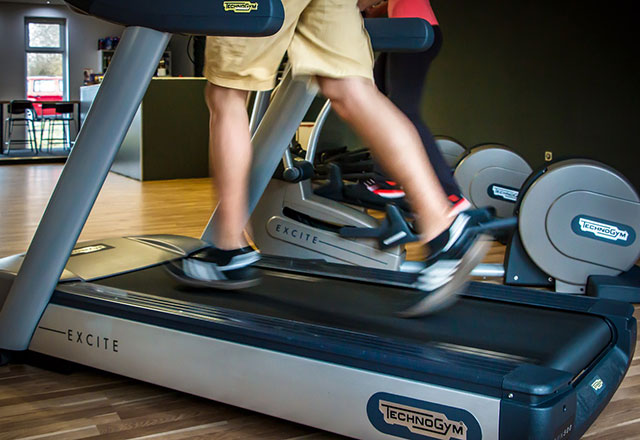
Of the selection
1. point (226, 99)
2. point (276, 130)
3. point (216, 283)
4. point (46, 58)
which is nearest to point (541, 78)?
point (276, 130)

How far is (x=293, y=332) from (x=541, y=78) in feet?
9.64

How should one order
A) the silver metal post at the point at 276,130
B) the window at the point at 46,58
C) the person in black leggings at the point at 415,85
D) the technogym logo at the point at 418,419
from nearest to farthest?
1. the technogym logo at the point at 418,419
2. the silver metal post at the point at 276,130
3. the person in black leggings at the point at 415,85
4. the window at the point at 46,58

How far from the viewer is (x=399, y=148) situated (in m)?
1.54

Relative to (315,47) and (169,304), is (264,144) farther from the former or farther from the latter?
(169,304)

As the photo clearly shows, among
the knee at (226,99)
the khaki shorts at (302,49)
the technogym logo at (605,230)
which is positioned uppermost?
the khaki shorts at (302,49)

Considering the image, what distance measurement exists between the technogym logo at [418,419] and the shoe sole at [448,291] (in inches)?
12.9

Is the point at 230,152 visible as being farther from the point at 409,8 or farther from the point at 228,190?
the point at 409,8

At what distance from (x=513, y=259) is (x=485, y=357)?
1.34m

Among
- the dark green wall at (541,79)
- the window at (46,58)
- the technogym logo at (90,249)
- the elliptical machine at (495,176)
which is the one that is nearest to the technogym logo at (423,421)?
the technogym logo at (90,249)

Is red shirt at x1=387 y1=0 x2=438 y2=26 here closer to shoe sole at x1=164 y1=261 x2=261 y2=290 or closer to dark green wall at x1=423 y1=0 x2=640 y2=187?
dark green wall at x1=423 y1=0 x2=640 y2=187

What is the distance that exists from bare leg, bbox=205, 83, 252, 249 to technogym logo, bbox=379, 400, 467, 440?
0.67 meters

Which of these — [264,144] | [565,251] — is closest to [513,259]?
[565,251]

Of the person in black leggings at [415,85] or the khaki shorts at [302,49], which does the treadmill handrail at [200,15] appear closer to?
the khaki shorts at [302,49]

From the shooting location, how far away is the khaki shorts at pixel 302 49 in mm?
1601
